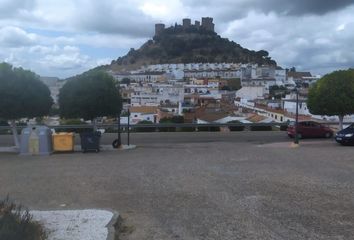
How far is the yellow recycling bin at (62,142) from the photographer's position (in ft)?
89.5

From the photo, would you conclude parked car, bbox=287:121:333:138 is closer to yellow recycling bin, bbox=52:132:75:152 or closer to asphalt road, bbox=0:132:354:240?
yellow recycling bin, bbox=52:132:75:152

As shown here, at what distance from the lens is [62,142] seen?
27359mm

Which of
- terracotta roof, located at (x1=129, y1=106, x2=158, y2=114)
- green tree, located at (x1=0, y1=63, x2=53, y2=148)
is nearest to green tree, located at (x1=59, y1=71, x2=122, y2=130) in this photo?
green tree, located at (x1=0, y1=63, x2=53, y2=148)

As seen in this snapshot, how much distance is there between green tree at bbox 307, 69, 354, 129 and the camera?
36281 mm

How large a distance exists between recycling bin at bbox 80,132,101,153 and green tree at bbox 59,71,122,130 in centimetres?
256

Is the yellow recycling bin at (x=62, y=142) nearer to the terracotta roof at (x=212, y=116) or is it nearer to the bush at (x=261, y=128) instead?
the bush at (x=261, y=128)

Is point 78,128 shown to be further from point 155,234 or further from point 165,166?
point 155,234

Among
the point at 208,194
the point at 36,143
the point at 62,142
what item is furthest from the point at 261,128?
the point at 208,194

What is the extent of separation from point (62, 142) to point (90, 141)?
1.38 m

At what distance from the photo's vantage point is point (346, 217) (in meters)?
9.20

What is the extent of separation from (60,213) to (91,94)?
20.3m

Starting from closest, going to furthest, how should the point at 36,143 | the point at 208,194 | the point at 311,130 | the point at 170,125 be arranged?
the point at 208,194 < the point at 36,143 < the point at 311,130 < the point at 170,125

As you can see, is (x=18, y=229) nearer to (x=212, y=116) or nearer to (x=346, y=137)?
(x=346, y=137)

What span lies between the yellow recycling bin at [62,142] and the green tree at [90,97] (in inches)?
104
